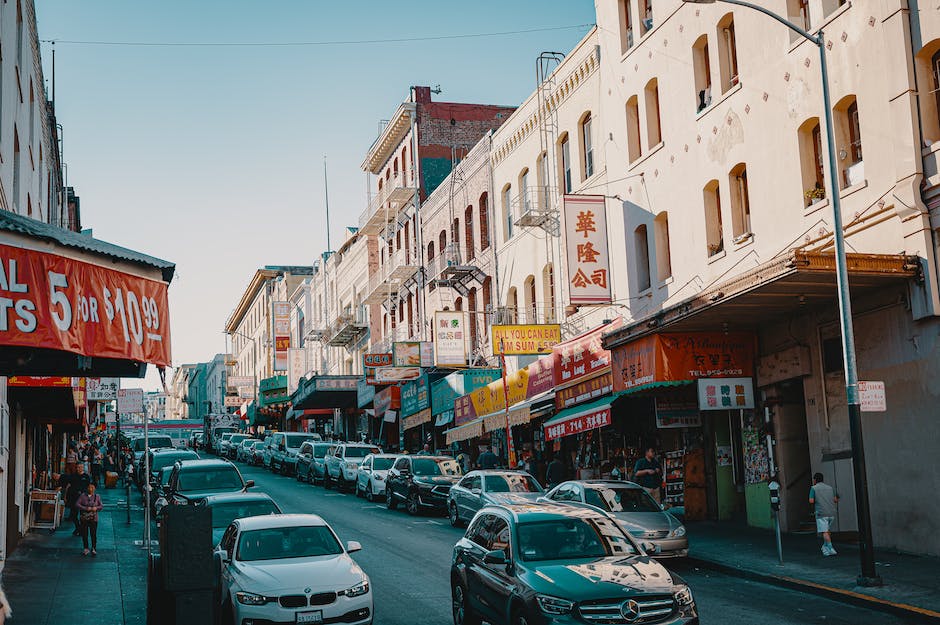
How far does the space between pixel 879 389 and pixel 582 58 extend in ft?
58.0

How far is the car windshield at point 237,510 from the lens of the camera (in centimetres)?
1700

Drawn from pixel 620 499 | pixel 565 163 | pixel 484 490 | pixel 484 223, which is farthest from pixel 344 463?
pixel 620 499

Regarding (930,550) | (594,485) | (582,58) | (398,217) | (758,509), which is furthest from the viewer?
(398,217)

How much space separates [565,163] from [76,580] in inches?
794

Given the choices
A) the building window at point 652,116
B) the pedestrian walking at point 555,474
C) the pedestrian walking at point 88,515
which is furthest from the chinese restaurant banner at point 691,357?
the pedestrian walking at point 88,515

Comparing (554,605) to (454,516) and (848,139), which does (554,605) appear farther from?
(454,516)

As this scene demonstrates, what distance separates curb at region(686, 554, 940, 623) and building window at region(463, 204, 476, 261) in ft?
76.8

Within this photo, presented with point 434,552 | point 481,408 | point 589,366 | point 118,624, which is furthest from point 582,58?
point 118,624

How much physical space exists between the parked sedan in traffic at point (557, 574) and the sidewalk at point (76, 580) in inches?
198

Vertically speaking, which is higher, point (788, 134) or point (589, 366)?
point (788, 134)

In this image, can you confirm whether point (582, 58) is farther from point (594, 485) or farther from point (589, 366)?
point (594, 485)

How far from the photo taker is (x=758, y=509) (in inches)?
878

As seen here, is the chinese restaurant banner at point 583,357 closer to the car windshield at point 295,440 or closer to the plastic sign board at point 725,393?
the plastic sign board at point 725,393

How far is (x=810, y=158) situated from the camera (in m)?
20.2
